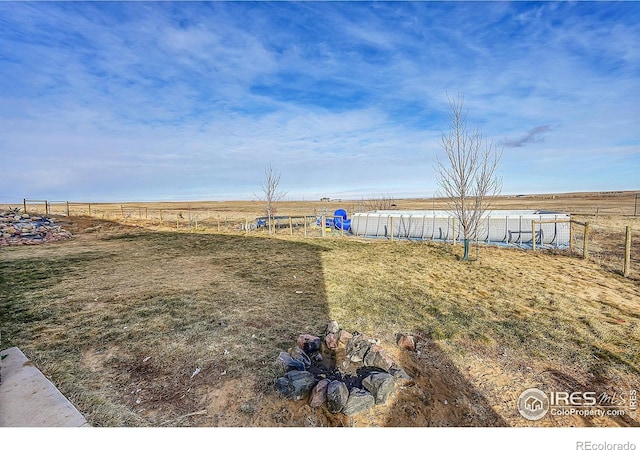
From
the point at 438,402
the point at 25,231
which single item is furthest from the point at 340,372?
the point at 25,231

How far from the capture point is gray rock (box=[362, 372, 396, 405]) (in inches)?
102

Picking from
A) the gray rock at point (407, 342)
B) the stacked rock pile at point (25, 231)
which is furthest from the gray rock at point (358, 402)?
the stacked rock pile at point (25, 231)

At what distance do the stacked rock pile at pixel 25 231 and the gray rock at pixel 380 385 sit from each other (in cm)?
1597

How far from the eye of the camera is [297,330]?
402 centimetres

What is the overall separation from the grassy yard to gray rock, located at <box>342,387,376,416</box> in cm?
7

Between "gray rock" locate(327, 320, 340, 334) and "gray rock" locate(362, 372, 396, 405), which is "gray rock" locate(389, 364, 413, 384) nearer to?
"gray rock" locate(362, 372, 396, 405)

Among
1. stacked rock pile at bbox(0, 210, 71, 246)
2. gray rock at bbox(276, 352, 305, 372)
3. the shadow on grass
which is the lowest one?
the shadow on grass

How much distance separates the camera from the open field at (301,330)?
2.52 meters

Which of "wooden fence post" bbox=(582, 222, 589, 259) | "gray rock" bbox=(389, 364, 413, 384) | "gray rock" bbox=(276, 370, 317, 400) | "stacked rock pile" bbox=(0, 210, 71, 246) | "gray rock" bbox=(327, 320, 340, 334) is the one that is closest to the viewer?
"gray rock" bbox=(276, 370, 317, 400)

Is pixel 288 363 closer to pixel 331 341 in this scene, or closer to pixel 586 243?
pixel 331 341

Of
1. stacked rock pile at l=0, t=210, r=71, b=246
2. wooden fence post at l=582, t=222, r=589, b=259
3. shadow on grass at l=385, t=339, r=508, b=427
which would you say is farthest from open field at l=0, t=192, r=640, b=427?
stacked rock pile at l=0, t=210, r=71, b=246

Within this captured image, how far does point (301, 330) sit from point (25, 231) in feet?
54.3

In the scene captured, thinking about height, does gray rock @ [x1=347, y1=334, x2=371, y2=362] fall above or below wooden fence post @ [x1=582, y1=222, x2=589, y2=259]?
below

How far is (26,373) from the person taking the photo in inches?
107
